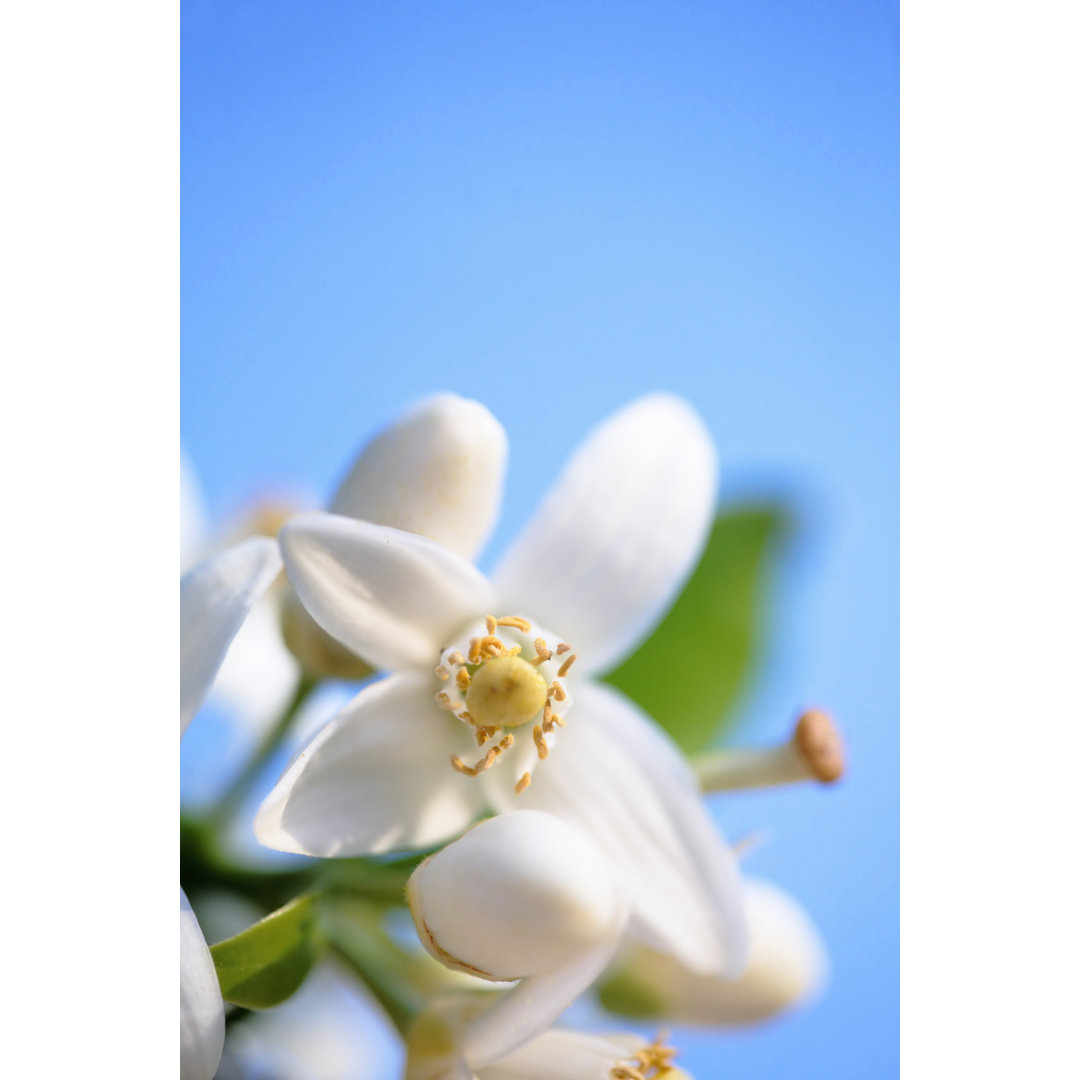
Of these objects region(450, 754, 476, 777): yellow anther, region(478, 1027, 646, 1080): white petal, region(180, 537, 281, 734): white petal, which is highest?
region(180, 537, 281, 734): white petal

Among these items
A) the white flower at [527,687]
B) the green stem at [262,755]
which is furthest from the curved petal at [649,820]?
the green stem at [262,755]

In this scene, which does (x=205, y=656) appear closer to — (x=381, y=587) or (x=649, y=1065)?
(x=381, y=587)

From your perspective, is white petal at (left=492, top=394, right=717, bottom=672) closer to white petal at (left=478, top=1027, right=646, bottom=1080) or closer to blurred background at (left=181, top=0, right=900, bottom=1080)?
blurred background at (left=181, top=0, right=900, bottom=1080)

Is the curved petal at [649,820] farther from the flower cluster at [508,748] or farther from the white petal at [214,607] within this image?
the white petal at [214,607]

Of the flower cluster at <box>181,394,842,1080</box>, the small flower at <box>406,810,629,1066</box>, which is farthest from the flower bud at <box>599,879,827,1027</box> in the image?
the small flower at <box>406,810,629,1066</box>

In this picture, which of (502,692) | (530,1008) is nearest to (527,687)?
(502,692)

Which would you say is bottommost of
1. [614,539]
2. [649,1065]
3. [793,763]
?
[649,1065]
